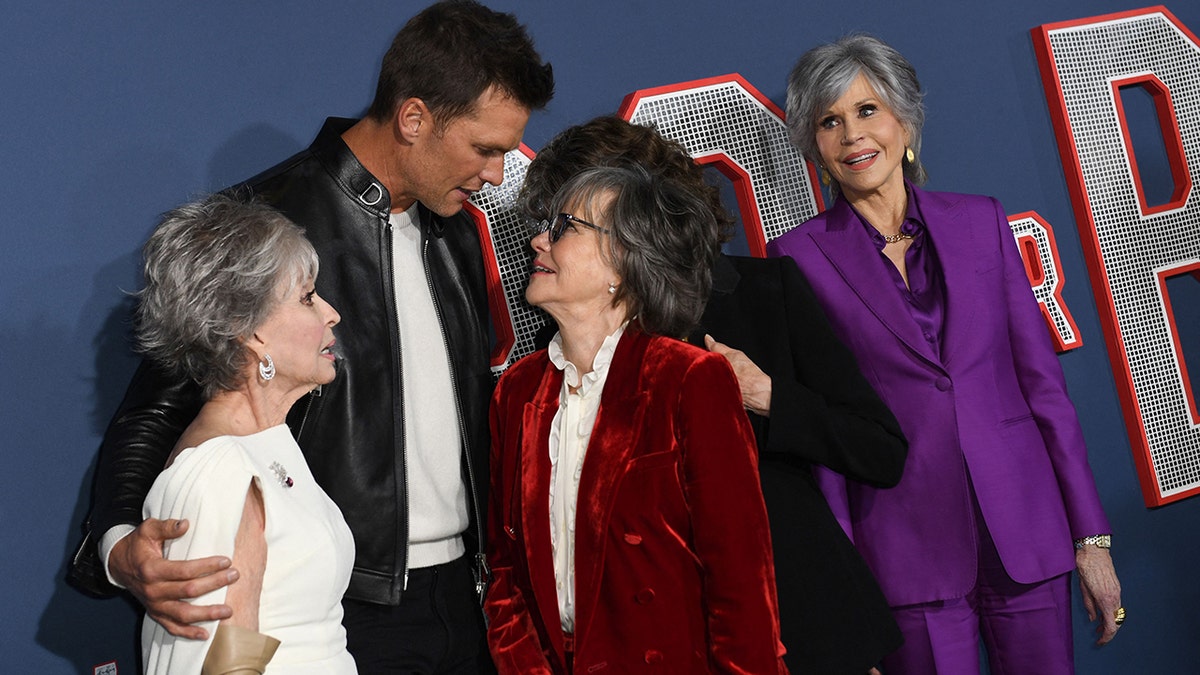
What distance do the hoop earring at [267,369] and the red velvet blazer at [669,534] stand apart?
1.80 feet

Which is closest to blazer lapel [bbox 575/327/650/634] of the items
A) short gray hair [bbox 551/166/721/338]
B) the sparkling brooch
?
short gray hair [bbox 551/166/721/338]

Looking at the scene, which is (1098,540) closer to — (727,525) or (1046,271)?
(1046,271)

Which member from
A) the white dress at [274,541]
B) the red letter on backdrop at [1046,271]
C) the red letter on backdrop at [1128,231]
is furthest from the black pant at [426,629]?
the red letter on backdrop at [1128,231]

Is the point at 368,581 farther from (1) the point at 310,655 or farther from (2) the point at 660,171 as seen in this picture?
(2) the point at 660,171

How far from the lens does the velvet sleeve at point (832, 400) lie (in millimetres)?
2441

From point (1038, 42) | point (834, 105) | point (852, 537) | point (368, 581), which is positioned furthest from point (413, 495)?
point (1038, 42)

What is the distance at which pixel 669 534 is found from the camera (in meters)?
2.23

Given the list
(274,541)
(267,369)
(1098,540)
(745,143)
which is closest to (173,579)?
(274,541)

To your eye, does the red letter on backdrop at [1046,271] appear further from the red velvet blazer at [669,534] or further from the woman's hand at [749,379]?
the red velvet blazer at [669,534]

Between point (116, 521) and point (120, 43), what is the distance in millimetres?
1106

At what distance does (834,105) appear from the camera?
3.00 metres

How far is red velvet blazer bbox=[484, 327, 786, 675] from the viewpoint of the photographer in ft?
7.16

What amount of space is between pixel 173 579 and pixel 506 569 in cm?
71

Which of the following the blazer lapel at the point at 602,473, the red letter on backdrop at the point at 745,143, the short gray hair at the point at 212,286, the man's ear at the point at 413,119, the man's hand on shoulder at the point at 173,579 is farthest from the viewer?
the red letter on backdrop at the point at 745,143
